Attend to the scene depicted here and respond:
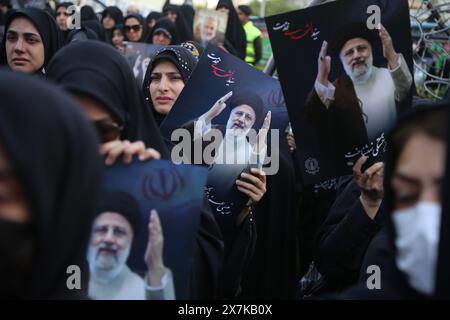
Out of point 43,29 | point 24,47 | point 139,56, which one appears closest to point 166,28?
point 139,56

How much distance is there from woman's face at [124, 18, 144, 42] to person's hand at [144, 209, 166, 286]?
7.24 m

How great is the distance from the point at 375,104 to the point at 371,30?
0.27 metres

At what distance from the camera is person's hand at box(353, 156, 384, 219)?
2.68 meters

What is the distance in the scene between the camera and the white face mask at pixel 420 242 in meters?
1.49

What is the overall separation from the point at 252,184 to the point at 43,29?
176 centimetres

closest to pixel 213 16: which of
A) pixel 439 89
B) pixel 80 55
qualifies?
pixel 439 89

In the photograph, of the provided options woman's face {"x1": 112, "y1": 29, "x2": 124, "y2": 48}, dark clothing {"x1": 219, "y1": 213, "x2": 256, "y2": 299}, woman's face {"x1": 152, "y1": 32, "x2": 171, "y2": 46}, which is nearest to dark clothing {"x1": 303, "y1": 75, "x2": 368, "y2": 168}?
dark clothing {"x1": 219, "y1": 213, "x2": 256, "y2": 299}

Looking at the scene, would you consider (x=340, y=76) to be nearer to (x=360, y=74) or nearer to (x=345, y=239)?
(x=360, y=74)

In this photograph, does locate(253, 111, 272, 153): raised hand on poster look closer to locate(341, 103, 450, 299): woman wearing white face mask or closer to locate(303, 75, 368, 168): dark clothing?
locate(303, 75, 368, 168): dark clothing

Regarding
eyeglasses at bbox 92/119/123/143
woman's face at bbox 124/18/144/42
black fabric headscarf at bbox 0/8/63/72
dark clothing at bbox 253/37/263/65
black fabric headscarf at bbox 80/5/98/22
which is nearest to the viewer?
eyeglasses at bbox 92/119/123/143

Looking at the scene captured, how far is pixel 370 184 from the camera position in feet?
A: 8.96

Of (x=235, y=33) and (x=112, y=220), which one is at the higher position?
(x=235, y=33)

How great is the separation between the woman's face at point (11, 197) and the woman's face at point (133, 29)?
7626mm
